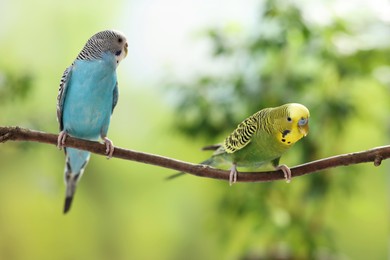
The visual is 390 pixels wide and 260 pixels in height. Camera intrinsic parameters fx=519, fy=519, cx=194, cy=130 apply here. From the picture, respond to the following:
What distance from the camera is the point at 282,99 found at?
1.79 meters

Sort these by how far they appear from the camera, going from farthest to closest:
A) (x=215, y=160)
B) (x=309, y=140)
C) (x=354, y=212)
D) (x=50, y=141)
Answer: (x=354, y=212) < (x=309, y=140) < (x=215, y=160) < (x=50, y=141)

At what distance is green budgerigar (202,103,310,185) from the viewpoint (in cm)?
63

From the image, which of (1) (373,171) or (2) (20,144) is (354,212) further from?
(2) (20,144)

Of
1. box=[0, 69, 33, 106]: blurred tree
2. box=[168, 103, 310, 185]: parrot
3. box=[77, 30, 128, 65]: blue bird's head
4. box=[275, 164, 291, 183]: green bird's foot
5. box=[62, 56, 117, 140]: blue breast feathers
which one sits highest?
box=[0, 69, 33, 106]: blurred tree

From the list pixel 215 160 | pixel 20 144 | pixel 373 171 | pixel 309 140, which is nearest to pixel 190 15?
pixel 309 140

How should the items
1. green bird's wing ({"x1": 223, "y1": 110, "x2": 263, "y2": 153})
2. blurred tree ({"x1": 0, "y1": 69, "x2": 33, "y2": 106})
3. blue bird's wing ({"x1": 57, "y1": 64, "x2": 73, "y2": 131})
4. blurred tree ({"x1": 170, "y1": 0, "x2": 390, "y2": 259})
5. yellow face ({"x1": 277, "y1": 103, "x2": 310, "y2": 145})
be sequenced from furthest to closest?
blurred tree ({"x1": 170, "y1": 0, "x2": 390, "y2": 259}) → blurred tree ({"x1": 0, "y1": 69, "x2": 33, "y2": 106}) → blue bird's wing ({"x1": 57, "y1": 64, "x2": 73, "y2": 131}) → green bird's wing ({"x1": 223, "y1": 110, "x2": 263, "y2": 153}) → yellow face ({"x1": 277, "y1": 103, "x2": 310, "y2": 145})

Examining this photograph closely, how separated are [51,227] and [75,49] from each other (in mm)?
930

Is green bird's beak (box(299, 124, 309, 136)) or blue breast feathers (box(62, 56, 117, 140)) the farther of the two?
blue breast feathers (box(62, 56, 117, 140))

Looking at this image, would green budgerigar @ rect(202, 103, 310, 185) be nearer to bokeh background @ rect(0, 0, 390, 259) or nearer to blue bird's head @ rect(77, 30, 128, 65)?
blue bird's head @ rect(77, 30, 128, 65)

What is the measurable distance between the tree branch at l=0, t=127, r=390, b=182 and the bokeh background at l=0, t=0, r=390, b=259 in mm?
955

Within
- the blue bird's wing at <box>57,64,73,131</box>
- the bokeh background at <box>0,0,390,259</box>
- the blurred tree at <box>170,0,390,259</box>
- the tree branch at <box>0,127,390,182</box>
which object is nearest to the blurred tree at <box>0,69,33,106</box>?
the bokeh background at <box>0,0,390,259</box>

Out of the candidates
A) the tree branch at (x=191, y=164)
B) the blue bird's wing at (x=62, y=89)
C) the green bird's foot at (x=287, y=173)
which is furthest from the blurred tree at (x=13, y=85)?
the green bird's foot at (x=287, y=173)

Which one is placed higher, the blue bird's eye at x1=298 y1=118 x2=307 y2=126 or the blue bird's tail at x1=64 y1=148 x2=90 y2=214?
the blue bird's eye at x1=298 y1=118 x2=307 y2=126

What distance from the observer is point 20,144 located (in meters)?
1.80
